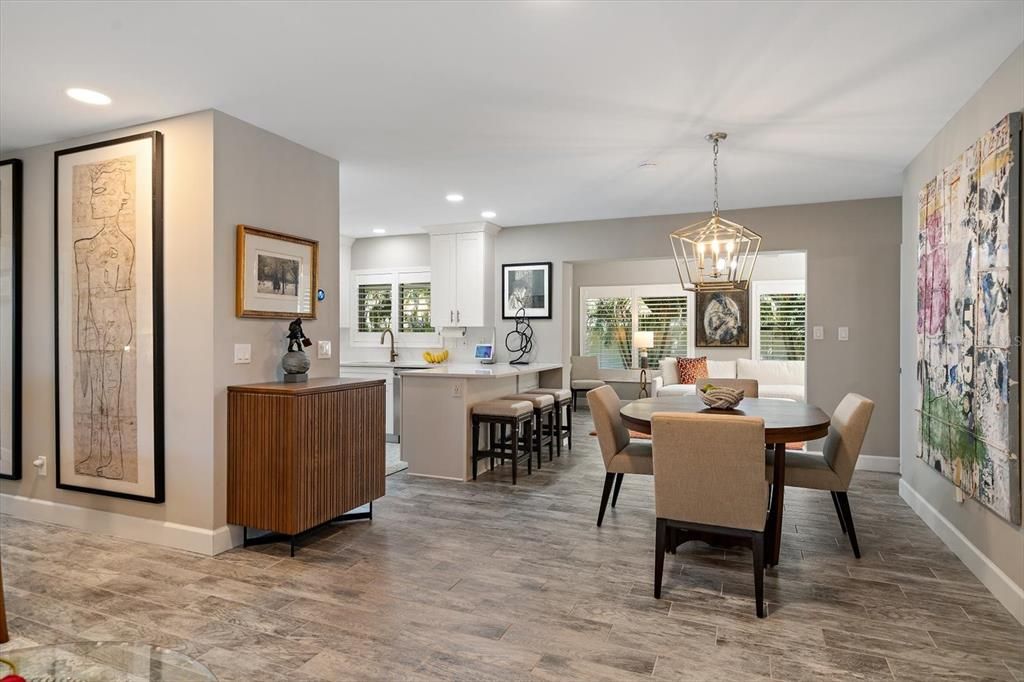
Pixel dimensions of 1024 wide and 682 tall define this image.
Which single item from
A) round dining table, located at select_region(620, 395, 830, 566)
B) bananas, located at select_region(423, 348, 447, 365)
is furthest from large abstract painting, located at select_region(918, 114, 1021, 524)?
bananas, located at select_region(423, 348, 447, 365)

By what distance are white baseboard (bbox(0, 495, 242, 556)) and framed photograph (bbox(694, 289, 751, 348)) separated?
7.59 metres

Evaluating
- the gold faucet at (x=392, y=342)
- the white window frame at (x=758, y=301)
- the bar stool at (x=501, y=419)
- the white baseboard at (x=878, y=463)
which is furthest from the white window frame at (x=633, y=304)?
the bar stool at (x=501, y=419)

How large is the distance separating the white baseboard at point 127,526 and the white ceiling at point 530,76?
7.64ft

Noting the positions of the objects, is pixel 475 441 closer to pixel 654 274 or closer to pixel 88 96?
pixel 88 96

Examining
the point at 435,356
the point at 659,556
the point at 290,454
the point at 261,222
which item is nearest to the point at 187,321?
the point at 261,222

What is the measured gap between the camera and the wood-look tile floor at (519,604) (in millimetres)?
2184

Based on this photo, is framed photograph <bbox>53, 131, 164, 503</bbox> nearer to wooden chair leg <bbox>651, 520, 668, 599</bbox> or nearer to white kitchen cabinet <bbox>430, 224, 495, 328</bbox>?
wooden chair leg <bbox>651, 520, 668, 599</bbox>

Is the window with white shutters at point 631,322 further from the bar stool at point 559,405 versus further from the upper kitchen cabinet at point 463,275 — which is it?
the bar stool at point 559,405

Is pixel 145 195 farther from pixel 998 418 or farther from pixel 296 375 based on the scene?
pixel 998 418

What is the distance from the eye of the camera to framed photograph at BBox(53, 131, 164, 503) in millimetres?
3404

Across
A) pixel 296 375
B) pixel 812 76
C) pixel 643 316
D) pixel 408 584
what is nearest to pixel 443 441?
pixel 296 375

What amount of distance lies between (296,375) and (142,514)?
1.20 meters

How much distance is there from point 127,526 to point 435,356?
3871 millimetres

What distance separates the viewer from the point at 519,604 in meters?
2.65
